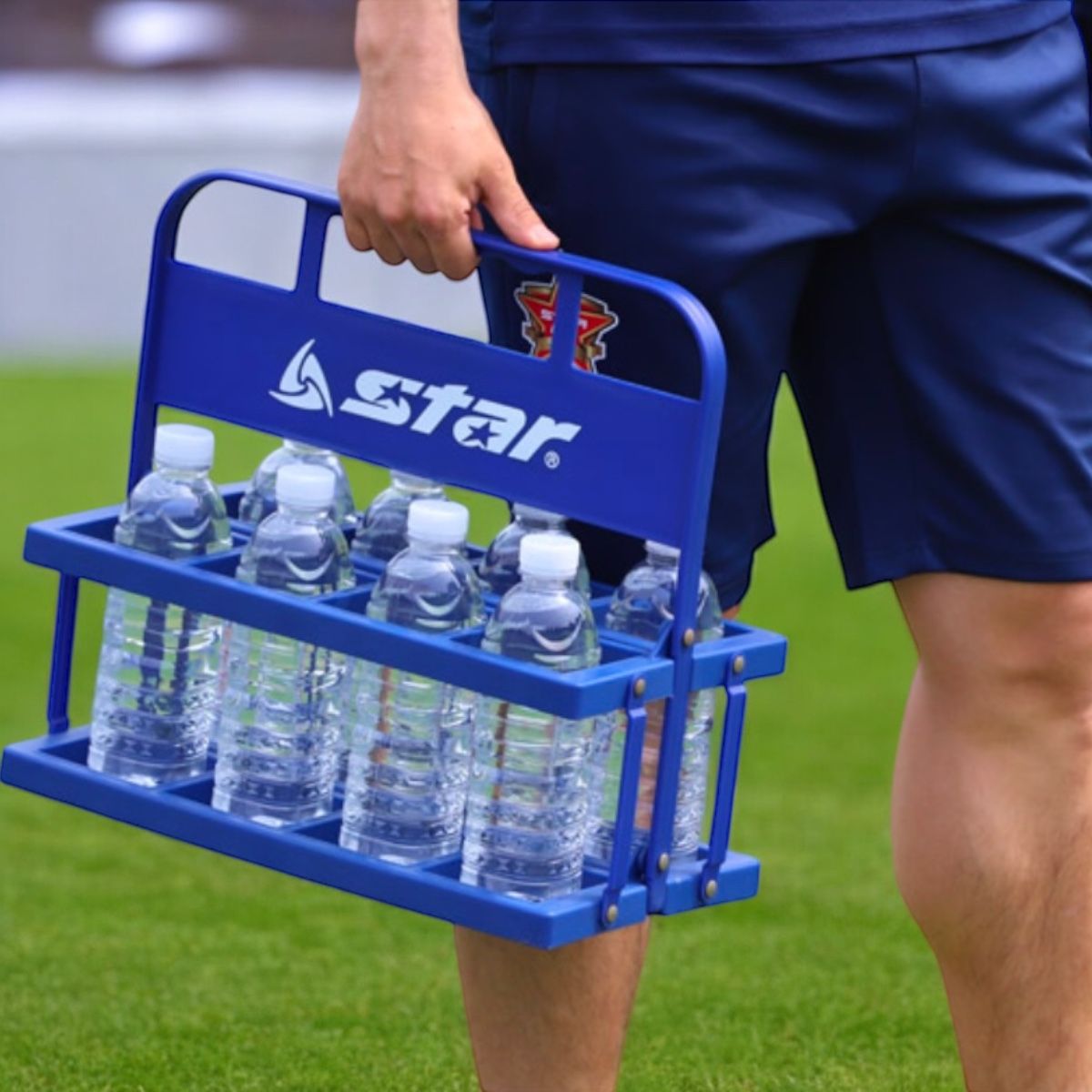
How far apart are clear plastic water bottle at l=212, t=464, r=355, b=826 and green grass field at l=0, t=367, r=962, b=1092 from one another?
738 millimetres

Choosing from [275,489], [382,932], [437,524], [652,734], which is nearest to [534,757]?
[652,734]

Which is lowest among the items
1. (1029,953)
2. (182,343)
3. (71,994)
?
(71,994)

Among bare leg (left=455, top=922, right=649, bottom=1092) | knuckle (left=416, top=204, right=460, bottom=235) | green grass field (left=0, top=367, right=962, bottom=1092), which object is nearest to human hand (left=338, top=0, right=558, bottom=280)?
knuckle (left=416, top=204, right=460, bottom=235)

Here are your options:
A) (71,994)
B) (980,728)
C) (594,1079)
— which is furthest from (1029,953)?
(71,994)

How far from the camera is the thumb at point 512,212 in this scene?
1977 millimetres

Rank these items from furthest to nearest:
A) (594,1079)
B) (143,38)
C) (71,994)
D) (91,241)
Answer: (143,38)
(91,241)
(71,994)
(594,1079)

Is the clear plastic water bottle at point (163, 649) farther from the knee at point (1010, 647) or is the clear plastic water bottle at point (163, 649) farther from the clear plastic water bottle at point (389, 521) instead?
the knee at point (1010, 647)

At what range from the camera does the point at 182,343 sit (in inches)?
87.4

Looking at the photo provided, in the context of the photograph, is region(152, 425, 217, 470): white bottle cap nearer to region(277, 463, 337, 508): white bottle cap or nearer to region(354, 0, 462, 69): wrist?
region(277, 463, 337, 508): white bottle cap

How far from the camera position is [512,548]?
2.15 m

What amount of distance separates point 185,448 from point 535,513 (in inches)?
12.7

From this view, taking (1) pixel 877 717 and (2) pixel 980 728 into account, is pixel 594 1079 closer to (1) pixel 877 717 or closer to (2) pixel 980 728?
(2) pixel 980 728

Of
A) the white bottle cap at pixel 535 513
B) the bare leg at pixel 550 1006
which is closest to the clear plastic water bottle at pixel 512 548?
the white bottle cap at pixel 535 513

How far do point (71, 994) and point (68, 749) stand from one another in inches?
35.9
